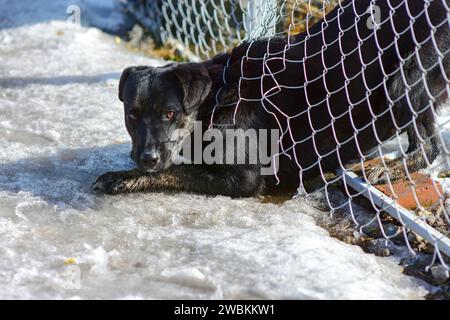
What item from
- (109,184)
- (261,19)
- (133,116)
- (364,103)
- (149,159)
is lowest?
(109,184)

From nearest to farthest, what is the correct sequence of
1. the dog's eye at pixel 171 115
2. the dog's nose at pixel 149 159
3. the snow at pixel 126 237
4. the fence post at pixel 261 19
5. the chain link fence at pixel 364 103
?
1. the snow at pixel 126 237
2. the chain link fence at pixel 364 103
3. the dog's nose at pixel 149 159
4. the dog's eye at pixel 171 115
5. the fence post at pixel 261 19

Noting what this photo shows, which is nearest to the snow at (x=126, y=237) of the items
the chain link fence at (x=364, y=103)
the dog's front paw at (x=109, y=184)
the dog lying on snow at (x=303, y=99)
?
the dog's front paw at (x=109, y=184)

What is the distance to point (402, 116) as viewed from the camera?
404 cm

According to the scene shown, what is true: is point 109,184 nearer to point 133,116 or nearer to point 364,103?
point 133,116

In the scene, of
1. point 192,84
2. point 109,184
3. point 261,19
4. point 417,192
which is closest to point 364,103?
point 417,192

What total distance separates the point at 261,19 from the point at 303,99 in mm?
1652

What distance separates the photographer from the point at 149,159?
12.9ft

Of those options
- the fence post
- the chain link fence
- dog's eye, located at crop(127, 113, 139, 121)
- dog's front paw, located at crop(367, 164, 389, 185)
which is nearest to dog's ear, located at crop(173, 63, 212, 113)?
the chain link fence

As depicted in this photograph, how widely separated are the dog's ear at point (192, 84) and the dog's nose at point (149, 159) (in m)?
0.35

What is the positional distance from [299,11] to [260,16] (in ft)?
5.57

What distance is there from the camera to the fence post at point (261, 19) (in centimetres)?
515

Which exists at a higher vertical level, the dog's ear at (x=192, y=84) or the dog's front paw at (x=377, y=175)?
the dog's ear at (x=192, y=84)

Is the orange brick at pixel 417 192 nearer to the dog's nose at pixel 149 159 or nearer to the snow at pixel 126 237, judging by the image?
the snow at pixel 126 237
